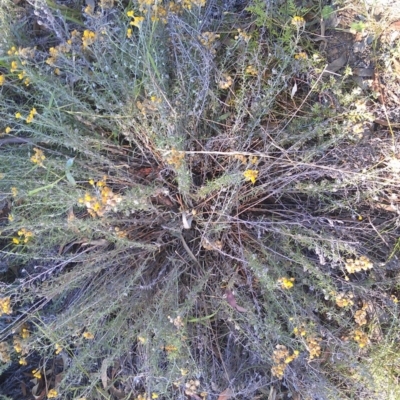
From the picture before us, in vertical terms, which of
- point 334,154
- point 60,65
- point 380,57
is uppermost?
point 60,65

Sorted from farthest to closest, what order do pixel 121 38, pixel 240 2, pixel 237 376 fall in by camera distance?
pixel 240 2, pixel 237 376, pixel 121 38

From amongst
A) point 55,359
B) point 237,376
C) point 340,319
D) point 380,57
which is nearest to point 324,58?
point 380,57

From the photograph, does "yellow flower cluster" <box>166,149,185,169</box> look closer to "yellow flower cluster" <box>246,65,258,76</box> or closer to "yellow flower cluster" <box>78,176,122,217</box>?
"yellow flower cluster" <box>78,176,122,217</box>

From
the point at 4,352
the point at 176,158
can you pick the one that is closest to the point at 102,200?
the point at 176,158

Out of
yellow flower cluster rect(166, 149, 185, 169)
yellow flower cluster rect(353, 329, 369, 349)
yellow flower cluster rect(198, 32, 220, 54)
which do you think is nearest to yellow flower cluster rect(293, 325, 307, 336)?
yellow flower cluster rect(353, 329, 369, 349)

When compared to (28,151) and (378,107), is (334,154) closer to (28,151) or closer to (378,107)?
(378,107)
